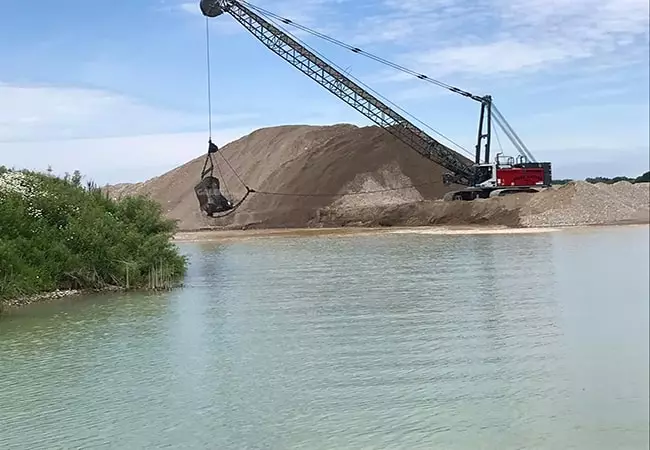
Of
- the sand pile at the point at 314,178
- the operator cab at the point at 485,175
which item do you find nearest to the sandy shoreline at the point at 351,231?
the sand pile at the point at 314,178

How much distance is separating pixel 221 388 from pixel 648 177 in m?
6.33

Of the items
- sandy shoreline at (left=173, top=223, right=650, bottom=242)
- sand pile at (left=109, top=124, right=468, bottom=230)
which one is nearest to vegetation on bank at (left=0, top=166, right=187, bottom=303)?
sandy shoreline at (left=173, top=223, right=650, bottom=242)

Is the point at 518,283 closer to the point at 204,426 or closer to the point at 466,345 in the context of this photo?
the point at 466,345

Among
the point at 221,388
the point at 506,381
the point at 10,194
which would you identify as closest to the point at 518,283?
the point at 506,381

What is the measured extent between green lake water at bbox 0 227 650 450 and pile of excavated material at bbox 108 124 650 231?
2240 cm

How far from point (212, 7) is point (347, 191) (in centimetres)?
1600

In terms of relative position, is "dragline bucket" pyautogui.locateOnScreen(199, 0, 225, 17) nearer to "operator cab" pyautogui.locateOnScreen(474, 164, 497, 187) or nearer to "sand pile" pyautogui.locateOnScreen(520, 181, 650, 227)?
"operator cab" pyautogui.locateOnScreen(474, 164, 497, 187)

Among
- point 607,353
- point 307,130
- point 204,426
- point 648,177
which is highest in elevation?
point 307,130

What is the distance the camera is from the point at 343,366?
444 inches

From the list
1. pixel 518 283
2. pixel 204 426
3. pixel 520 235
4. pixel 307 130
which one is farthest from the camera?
pixel 307 130

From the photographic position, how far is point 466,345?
1227 centimetres

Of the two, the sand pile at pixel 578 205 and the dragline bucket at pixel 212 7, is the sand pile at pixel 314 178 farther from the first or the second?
the dragline bucket at pixel 212 7

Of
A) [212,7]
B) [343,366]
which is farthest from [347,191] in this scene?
[343,366]

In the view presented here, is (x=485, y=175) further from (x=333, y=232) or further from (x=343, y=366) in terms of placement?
(x=343, y=366)
